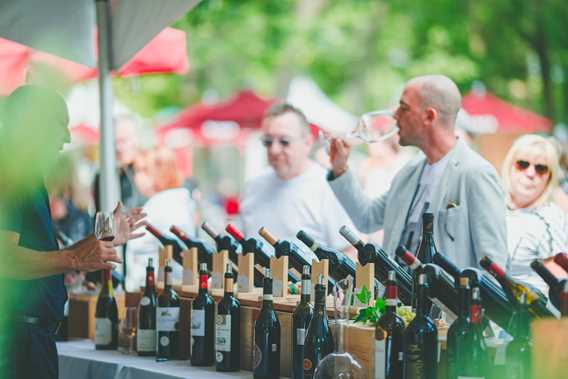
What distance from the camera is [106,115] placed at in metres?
5.30

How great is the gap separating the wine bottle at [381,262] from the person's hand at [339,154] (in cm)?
124

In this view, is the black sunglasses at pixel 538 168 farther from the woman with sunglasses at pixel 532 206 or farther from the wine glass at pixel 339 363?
the wine glass at pixel 339 363

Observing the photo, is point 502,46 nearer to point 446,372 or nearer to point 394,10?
point 394,10

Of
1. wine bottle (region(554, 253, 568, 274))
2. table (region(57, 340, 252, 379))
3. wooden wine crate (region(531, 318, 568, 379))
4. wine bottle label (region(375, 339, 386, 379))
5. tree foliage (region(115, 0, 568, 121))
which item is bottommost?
table (region(57, 340, 252, 379))

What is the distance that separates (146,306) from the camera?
4.11 metres

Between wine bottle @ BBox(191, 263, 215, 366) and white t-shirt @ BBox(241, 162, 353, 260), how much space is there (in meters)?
1.66

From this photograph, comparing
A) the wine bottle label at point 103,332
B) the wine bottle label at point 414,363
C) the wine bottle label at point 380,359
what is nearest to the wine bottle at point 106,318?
the wine bottle label at point 103,332

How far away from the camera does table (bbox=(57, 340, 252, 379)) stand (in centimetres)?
363

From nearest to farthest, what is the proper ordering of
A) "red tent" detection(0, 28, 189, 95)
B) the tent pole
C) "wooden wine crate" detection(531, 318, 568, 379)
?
"wooden wine crate" detection(531, 318, 568, 379) < the tent pole < "red tent" detection(0, 28, 189, 95)

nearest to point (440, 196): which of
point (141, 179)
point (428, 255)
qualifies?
point (428, 255)

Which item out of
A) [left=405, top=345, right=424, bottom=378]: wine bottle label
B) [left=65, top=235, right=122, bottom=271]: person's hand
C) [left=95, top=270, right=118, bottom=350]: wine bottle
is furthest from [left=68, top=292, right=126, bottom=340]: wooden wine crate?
[left=405, top=345, right=424, bottom=378]: wine bottle label

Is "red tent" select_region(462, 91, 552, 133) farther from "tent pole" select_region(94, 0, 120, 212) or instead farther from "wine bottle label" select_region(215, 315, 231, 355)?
"wine bottle label" select_region(215, 315, 231, 355)

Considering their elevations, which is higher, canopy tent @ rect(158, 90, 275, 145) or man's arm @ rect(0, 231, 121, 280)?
canopy tent @ rect(158, 90, 275, 145)

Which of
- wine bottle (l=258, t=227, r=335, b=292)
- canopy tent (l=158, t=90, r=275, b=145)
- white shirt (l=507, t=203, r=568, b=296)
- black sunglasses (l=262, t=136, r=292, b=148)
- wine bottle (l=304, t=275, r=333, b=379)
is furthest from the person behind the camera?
canopy tent (l=158, t=90, r=275, b=145)
